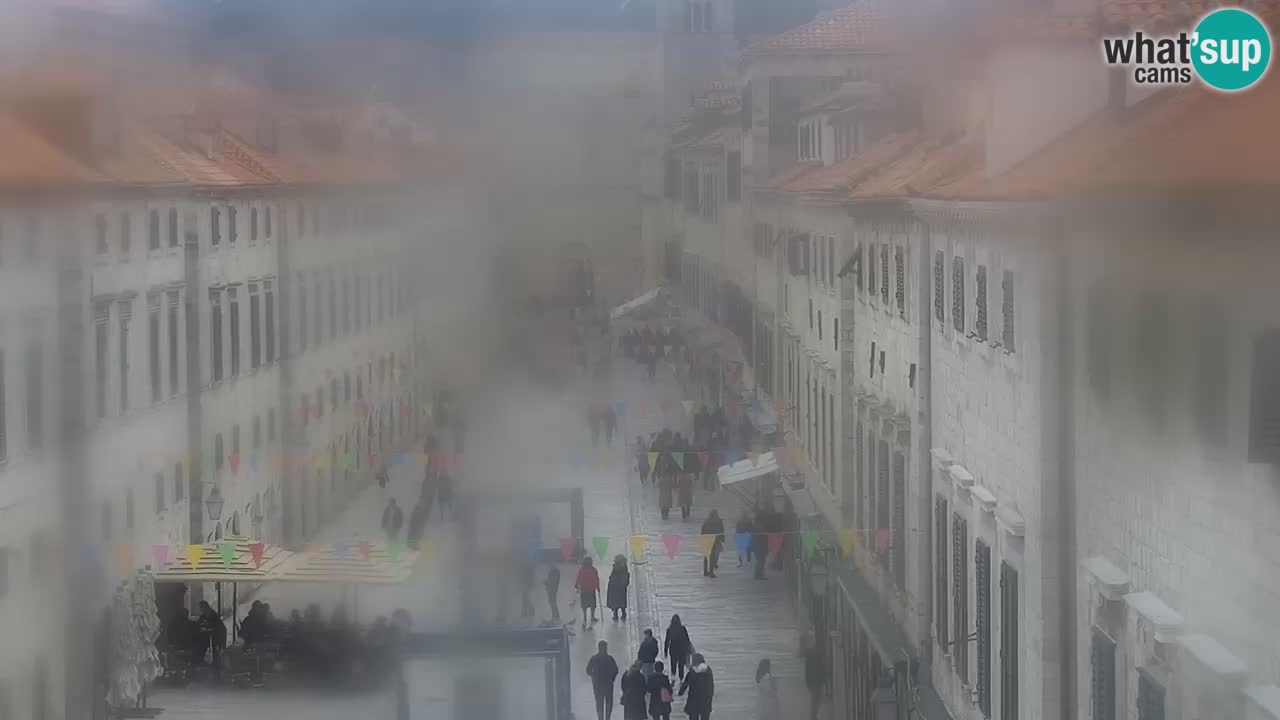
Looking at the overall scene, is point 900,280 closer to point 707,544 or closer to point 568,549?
point 707,544

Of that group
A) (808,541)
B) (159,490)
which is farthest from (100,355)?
(808,541)

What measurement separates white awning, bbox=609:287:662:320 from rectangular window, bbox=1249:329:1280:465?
1.59 metres

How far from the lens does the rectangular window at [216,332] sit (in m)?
3.71

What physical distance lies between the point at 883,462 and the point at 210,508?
5.62ft

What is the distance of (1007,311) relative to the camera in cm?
355

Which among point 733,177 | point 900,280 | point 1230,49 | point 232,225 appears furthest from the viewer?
point 900,280

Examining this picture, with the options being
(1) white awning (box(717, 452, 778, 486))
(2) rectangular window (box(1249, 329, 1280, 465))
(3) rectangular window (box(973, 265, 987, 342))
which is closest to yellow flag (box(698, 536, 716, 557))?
(1) white awning (box(717, 452, 778, 486))

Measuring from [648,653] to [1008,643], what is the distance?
870 millimetres

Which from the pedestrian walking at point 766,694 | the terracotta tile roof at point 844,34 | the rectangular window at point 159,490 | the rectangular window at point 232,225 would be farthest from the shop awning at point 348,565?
the terracotta tile roof at point 844,34

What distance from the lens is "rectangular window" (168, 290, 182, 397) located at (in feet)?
12.1

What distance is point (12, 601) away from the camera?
11.9 ft

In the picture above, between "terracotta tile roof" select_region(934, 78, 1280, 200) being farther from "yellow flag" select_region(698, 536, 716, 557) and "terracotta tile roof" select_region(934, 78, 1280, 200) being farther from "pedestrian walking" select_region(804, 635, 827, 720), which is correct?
"pedestrian walking" select_region(804, 635, 827, 720)

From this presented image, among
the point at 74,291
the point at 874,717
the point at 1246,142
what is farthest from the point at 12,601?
the point at 1246,142

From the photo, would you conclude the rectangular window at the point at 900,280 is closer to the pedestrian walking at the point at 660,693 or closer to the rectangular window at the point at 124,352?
the pedestrian walking at the point at 660,693
